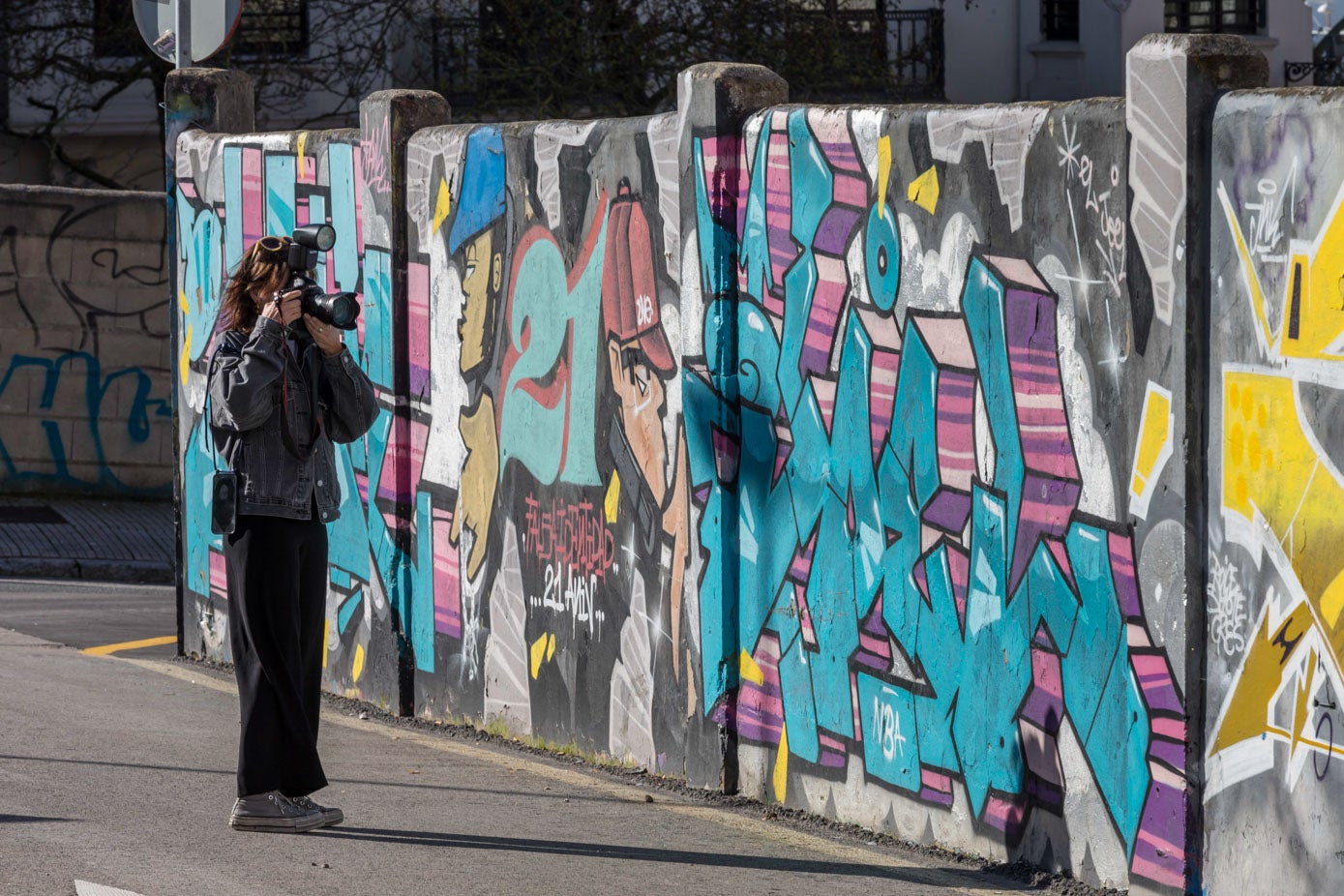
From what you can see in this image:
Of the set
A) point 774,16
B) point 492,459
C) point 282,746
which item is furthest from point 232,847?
point 774,16

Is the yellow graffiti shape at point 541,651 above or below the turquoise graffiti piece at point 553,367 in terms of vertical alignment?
below

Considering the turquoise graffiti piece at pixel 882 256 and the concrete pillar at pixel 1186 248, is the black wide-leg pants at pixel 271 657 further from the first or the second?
the concrete pillar at pixel 1186 248

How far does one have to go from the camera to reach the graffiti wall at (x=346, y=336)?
8.24 metres

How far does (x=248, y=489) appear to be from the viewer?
236 inches

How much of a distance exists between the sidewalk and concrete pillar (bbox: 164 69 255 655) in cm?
330

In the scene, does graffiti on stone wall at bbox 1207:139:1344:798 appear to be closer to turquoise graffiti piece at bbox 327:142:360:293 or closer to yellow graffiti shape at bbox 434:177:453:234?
yellow graffiti shape at bbox 434:177:453:234

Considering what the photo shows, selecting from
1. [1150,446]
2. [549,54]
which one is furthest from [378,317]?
[549,54]

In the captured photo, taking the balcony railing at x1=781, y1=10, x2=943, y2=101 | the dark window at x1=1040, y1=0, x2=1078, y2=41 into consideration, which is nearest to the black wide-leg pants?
the balcony railing at x1=781, y1=10, x2=943, y2=101

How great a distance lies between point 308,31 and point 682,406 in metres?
17.2

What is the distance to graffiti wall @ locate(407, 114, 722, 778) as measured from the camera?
6777 millimetres

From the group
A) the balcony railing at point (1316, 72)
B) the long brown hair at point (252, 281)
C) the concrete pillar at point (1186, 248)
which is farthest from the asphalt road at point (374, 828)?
the balcony railing at point (1316, 72)

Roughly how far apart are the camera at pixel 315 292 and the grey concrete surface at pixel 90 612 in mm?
4340

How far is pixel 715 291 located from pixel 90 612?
6.14 metres

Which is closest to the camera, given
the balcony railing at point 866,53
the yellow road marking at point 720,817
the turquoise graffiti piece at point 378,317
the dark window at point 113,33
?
the yellow road marking at point 720,817
